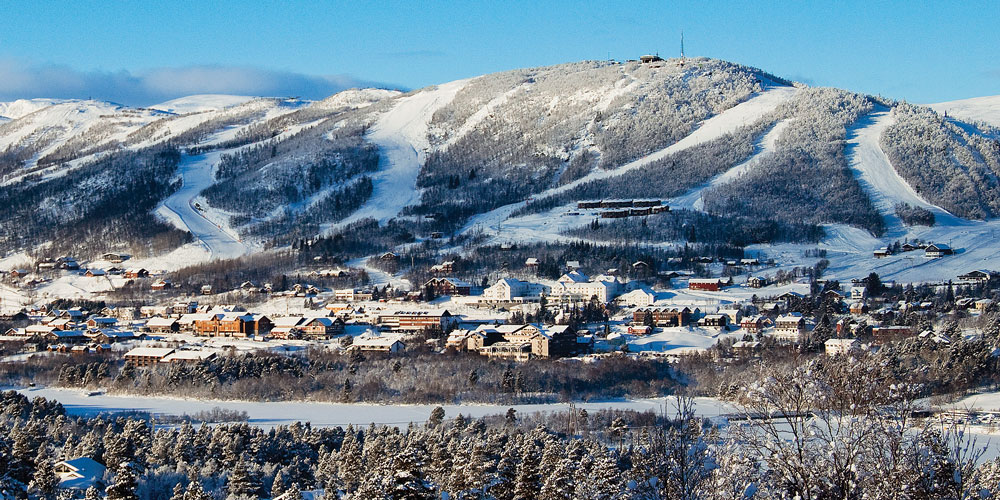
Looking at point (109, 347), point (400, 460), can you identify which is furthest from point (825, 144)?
point (400, 460)

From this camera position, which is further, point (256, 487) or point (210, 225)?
point (210, 225)

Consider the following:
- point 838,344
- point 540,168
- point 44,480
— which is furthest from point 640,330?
point 540,168

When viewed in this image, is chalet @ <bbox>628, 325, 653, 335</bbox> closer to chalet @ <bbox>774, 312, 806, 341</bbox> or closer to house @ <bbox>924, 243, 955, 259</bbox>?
chalet @ <bbox>774, 312, 806, 341</bbox>

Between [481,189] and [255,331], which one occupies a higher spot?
[481,189]

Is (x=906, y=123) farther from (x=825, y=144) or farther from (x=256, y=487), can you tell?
(x=256, y=487)

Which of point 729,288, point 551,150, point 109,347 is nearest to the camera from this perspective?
point 109,347

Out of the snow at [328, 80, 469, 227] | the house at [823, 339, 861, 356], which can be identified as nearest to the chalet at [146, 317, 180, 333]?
the house at [823, 339, 861, 356]

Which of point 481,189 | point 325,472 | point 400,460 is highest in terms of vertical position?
point 481,189
